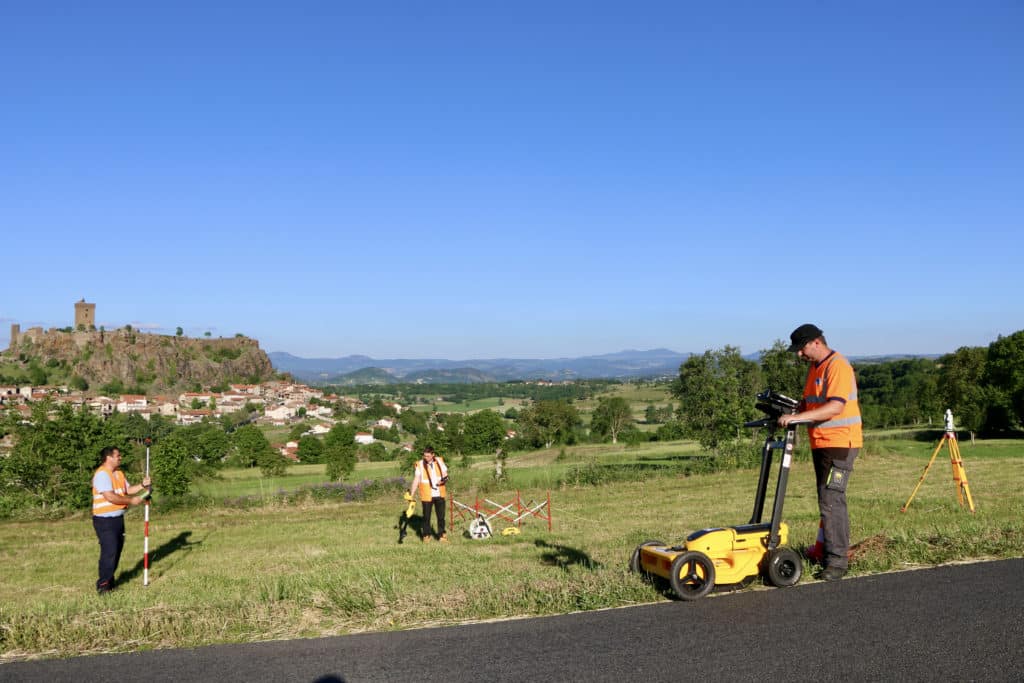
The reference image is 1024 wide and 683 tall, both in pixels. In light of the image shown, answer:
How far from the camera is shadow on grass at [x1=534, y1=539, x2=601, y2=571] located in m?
9.85

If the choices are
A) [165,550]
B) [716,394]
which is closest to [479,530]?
[165,550]

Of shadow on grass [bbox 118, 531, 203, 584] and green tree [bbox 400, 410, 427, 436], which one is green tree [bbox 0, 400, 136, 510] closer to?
shadow on grass [bbox 118, 531, 203, 584]

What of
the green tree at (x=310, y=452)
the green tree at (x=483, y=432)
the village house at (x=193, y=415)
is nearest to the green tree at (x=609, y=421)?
the green tree at (x=310, y=452)

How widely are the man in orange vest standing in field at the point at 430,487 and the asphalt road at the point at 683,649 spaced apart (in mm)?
9683

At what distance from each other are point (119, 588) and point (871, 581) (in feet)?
35.6

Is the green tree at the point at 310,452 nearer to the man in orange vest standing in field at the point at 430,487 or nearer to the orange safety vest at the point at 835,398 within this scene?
the man in orange vest standing in field at the point at 430,487

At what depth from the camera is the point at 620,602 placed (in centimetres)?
737

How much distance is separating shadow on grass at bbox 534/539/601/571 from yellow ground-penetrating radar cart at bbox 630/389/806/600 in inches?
76.0

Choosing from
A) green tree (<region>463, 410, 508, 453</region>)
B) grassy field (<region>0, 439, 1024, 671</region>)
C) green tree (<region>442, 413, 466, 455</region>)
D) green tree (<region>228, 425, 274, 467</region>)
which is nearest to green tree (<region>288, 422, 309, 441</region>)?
green tree (<region>228, 425, 274, 467</region>)

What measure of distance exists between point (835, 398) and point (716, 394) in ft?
137

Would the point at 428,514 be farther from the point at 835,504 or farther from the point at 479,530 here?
the point at 835,504

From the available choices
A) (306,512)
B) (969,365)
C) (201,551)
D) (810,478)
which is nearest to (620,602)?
(201,551)

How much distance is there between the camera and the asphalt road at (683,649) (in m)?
5.46

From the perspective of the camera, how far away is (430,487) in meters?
16.4
